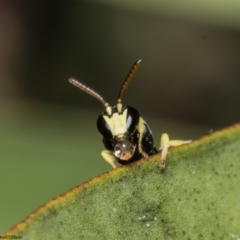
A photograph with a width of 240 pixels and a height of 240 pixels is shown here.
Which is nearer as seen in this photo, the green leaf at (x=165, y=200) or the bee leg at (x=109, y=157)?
the green leaf at (x=165, y=200)

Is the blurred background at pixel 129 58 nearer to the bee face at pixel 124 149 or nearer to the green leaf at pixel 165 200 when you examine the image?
the bee face at pixel 124 149

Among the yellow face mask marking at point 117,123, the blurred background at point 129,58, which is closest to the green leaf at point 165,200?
the yellow face mask marking at point 117,123

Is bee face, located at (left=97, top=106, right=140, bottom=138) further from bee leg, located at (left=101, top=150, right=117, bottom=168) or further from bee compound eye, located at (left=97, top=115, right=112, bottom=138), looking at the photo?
bee leg, located at (left=101, top=150, right=117, bottom=168)

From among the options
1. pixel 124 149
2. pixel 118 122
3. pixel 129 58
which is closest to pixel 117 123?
pixel 118 122

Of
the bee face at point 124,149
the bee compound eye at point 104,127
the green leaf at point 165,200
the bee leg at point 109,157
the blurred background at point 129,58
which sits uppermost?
the blurred background at point 129,58

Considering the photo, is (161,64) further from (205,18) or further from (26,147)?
(26,147)

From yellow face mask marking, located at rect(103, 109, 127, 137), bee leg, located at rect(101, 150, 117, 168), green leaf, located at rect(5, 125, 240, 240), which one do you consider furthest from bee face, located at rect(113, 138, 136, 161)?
green leaf, located at rect(5, 125, 240, 240)

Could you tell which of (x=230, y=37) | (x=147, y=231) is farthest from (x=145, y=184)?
(x=230, y=37)
